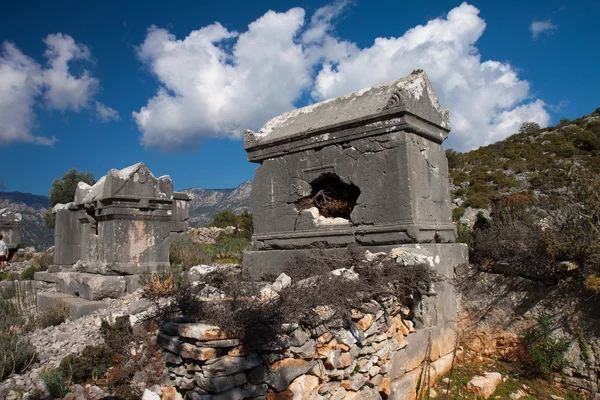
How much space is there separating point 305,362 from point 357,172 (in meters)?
2.60

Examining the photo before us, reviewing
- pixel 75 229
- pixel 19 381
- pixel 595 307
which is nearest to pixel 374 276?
pixel 595 307

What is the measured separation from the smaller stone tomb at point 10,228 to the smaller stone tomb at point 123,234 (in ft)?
28.7

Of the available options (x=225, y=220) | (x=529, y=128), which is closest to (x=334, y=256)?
(x=225, y=220)

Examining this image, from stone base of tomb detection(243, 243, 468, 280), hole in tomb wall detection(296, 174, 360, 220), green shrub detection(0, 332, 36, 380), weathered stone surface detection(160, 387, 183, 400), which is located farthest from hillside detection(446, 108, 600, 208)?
weathered stone surface detection(160, 387, 183, 400)

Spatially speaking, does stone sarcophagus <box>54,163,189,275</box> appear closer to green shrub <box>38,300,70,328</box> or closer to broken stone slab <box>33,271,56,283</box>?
green shrub <box>38,300,70,328</box>

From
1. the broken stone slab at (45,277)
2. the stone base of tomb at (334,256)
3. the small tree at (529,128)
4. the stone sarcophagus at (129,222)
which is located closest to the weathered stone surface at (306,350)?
the stone base of tomb at (334,256)

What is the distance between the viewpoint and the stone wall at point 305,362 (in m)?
2.64

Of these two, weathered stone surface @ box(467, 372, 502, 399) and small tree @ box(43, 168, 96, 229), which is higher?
small tree @ box(43, 168, 96, 229)

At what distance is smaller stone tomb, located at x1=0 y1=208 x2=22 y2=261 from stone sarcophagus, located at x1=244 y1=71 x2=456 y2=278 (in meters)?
14.1

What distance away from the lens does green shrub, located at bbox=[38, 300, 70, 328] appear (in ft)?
21.9

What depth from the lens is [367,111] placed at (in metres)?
5.06

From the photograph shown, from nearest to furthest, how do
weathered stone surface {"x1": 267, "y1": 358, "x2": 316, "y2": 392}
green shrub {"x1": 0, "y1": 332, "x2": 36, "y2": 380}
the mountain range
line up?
weathered stone surface {"x1": 267, "y1": 358, "x2": 316, "y2": 392} → green shrub {"x1": 0, "y1": 332, "x2": 36, "y2": 380} → the mountain range

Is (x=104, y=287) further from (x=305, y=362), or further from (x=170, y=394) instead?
(x=305, y=362)

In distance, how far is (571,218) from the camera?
174 inches
